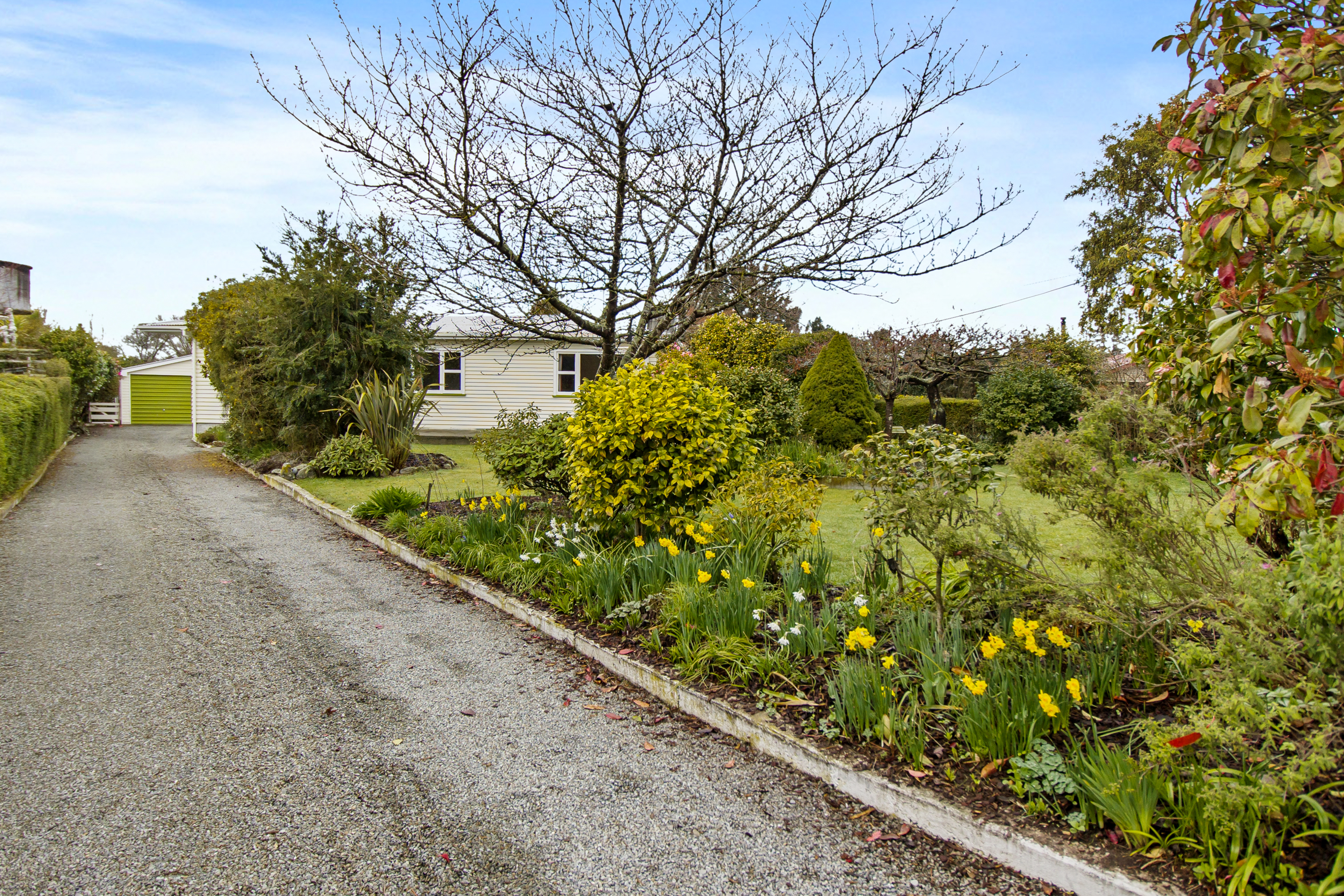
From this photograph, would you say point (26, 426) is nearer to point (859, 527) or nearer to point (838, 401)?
point (859, 527)

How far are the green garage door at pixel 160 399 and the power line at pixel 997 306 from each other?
32.0 meters

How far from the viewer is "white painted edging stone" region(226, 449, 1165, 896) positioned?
7.13ft

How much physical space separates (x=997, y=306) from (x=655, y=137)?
18449mm

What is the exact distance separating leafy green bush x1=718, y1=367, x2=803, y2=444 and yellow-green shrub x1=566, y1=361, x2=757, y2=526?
5385 millimetres

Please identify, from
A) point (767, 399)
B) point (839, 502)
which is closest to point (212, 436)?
point (767, 399)

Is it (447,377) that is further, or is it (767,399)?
(447,377)

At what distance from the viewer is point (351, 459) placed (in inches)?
497

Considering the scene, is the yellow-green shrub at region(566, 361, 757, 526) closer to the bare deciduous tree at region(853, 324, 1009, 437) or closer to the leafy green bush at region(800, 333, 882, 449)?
the leafy green bush at region(800, 333, 882, 449)

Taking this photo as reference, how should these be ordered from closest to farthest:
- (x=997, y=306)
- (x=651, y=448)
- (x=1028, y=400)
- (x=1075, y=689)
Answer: (x=1075, y=689)
(x=651, y=448)
(x=1028, y=400)
(x=997, y=306)

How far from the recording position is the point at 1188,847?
7.20 feet

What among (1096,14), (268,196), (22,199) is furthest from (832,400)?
(22,199)

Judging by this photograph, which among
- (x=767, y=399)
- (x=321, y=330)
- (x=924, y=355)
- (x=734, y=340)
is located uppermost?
(x=734, y=340)

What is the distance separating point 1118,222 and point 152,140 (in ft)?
86.8

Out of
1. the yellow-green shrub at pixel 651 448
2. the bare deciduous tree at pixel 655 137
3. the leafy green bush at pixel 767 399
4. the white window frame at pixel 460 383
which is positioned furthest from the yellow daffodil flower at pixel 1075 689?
the white window frame at pixel 460 383
